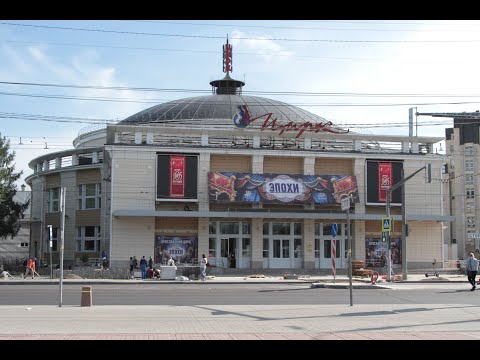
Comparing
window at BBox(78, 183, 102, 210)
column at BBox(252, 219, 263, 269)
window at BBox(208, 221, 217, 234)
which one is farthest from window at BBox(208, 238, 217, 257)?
window at BBox(78, 183, 102, 210)

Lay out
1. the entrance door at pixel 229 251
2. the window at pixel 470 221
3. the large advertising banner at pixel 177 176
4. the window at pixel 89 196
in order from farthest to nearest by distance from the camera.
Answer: the window at pixel 470 221, the window at pixel 89 196, the entrance door at pixel 229 251, the large advertising banner at pixel 177 176

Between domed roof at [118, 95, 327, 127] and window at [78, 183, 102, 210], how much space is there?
6.31 metres

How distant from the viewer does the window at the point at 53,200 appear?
61772mm

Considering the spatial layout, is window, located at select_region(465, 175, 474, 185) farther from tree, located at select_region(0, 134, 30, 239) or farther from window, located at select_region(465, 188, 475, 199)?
tree, located at select_region(0, 134, 30, 239)

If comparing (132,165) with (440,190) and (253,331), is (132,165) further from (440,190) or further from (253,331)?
(253,331)

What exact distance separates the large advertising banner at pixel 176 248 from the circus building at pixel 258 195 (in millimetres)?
76

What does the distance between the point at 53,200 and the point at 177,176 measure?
16951mm

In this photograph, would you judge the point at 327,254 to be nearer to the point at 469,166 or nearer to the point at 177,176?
the point at 177,176

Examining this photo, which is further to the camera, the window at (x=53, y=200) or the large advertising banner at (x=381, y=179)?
the window at (x=53, y=200)

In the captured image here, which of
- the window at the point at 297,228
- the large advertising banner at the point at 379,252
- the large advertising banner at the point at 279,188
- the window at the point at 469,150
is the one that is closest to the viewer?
the large advertising banner at the point at 279,188

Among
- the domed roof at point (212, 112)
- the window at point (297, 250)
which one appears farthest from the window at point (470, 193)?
the window at point (297, 250)

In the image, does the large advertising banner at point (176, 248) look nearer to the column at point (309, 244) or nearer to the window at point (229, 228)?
the window at point (229, 228)

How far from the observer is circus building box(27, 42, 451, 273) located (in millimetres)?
50625

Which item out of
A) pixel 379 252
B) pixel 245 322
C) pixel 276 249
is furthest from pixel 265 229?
→ pixel 245 322
